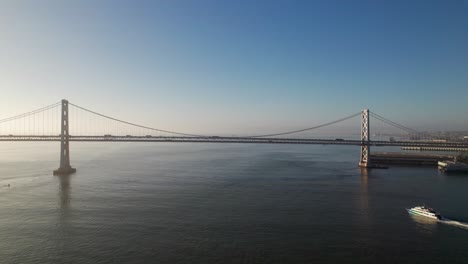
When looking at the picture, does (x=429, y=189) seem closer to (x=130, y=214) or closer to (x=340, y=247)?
(x=340, y=247)

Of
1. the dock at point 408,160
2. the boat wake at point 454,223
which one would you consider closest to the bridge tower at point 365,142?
the dock at point 408,160

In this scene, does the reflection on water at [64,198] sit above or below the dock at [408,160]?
below

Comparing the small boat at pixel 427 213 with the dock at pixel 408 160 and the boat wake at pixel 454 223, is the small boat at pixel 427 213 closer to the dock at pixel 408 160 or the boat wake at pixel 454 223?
the boat wake at pixel 454 223

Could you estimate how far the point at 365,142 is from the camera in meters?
38.2

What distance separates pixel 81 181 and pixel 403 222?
870 inches

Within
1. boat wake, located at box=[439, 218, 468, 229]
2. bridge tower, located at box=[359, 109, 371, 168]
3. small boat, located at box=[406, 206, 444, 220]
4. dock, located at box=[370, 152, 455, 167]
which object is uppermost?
bridge tower, located at box=[359, 109, 371, 168]

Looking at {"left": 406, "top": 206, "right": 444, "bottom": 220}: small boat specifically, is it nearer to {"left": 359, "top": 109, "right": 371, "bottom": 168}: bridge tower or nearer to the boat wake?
the boat wake

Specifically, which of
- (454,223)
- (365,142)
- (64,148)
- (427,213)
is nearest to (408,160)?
(365,142)

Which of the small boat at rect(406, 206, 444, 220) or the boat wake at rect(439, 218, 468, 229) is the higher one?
the small boat at rect(406, 206, 444, 220)

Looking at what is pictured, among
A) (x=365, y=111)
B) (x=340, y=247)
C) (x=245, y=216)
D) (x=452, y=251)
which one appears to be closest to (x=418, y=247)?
(x=452, y=251)

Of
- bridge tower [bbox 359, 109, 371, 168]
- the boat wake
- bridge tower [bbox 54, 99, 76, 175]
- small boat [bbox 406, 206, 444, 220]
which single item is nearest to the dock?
bridge tower [bbox 359, 109, 371, 168]

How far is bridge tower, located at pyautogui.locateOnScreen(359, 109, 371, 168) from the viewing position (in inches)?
1492

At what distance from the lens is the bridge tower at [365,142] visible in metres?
37.9

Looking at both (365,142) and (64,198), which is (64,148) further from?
(365,142)
